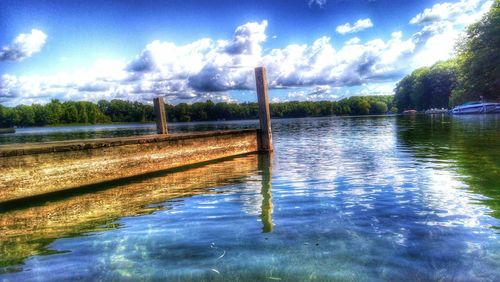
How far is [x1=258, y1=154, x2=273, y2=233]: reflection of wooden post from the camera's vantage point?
230 inches

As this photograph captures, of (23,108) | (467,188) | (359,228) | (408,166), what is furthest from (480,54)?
(23,108)

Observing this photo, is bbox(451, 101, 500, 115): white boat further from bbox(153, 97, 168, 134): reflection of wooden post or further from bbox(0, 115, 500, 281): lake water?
bbox(153, 97, 168, 134): reflection of wooden post

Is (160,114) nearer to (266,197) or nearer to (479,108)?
(266,197)

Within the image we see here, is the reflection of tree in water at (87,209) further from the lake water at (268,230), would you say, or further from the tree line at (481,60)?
the tree line at (481,60)

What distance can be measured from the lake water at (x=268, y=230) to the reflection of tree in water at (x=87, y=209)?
29 millimetres

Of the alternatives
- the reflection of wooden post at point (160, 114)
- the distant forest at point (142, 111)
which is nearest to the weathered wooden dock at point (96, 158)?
the reflection of wooden post at point (160, 114)

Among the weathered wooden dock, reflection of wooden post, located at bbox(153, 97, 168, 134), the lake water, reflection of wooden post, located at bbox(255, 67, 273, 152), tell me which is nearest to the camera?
the lake water

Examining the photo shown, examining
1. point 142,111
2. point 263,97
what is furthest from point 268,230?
point 142,111

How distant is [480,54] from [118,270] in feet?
191

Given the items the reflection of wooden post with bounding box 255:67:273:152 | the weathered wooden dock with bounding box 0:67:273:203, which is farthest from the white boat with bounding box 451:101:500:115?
the weathered wooden dock with bounding box 0:67:273:203

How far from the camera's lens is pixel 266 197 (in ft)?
26.0

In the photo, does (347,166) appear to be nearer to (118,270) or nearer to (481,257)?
(481,257)

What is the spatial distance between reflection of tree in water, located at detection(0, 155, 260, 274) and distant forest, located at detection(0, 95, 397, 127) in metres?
148

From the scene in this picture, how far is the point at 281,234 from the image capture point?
5.30 m
